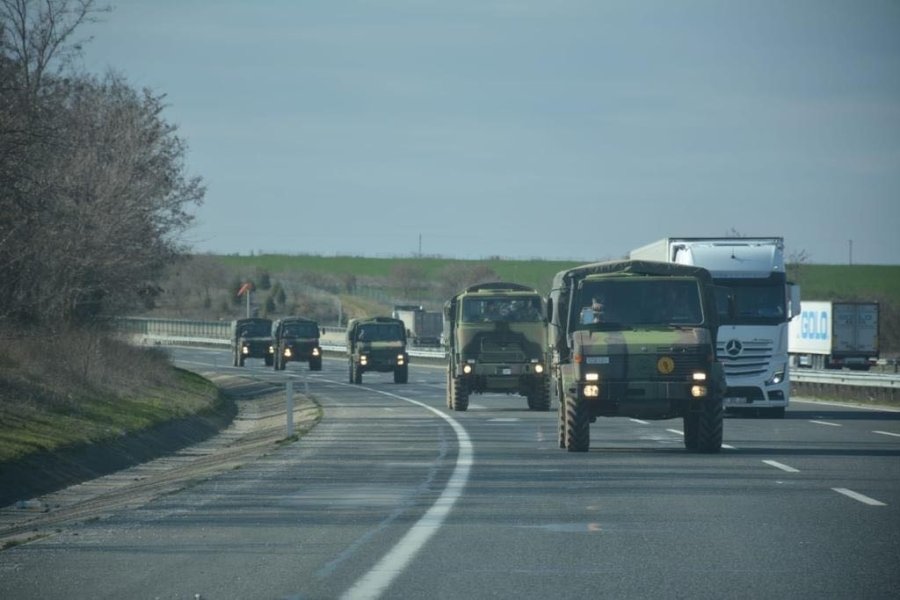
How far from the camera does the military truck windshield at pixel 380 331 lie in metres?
57.5

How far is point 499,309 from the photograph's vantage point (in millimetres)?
37000

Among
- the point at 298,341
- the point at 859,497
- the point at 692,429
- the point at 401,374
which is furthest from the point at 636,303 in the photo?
the point at 298,341

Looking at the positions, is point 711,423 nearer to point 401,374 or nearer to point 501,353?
point 501,353

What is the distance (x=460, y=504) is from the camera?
47.5 feet

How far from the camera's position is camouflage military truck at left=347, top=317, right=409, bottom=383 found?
57594 millimetres

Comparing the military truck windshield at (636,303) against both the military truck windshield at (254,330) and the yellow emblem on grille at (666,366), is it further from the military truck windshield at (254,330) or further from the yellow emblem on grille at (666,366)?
the military truck windshield at (254,330)

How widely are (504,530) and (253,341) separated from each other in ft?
229

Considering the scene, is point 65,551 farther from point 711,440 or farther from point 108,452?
point 108,452

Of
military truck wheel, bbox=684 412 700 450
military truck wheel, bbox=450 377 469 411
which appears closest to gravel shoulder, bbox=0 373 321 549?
military truck wheel, bbox=450 377 469 411

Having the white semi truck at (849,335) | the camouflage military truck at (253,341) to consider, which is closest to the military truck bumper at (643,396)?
the white semi truck at (849,335)

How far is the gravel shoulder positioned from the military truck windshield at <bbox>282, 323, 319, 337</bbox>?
29.8 meters

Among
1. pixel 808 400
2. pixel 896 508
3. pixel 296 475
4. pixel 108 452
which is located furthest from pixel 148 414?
pixel 896 508

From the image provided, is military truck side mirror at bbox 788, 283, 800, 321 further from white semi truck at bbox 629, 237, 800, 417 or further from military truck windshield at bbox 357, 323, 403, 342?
military truck windshield at bbox 357, 323, 403, 342

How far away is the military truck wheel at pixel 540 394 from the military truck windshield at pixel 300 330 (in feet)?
122
